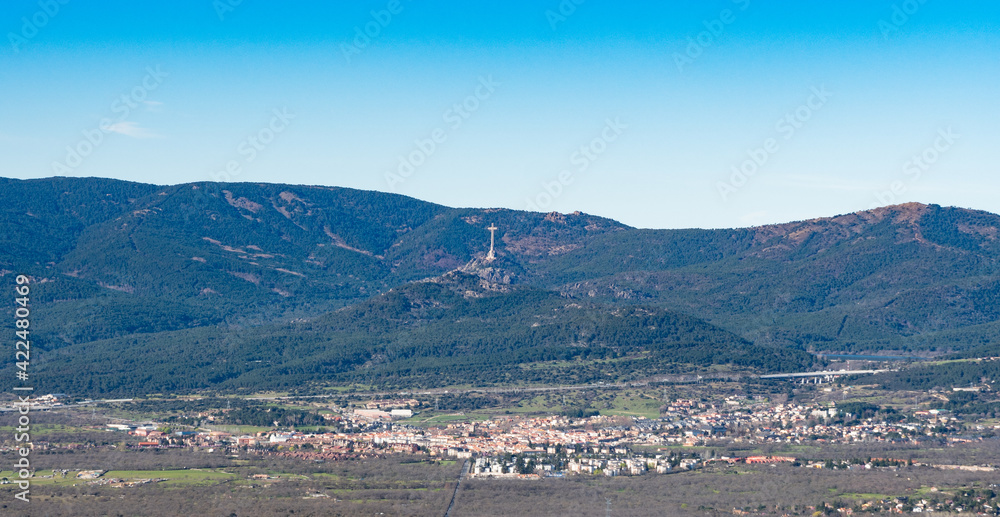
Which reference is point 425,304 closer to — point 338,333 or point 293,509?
point 338,333

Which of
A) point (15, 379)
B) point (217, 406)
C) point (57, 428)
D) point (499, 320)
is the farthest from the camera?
point (499, 320)

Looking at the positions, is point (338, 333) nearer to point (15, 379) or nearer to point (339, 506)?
point (15, 379)

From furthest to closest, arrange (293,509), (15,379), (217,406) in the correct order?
(15,379)
(217,406)
(293,509)

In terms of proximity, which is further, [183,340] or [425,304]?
[425,304]

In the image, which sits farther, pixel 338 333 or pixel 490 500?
pixel 338 333

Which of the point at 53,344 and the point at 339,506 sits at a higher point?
the point at 53,344

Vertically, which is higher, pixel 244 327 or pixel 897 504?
pixel 244 327

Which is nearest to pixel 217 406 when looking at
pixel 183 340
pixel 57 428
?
pixel 57 428

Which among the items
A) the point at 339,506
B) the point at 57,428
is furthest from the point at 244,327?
the point at 339,506

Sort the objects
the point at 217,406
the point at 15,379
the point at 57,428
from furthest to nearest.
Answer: the point at 15,379 → the point at 217,406 → the point at 57,428
